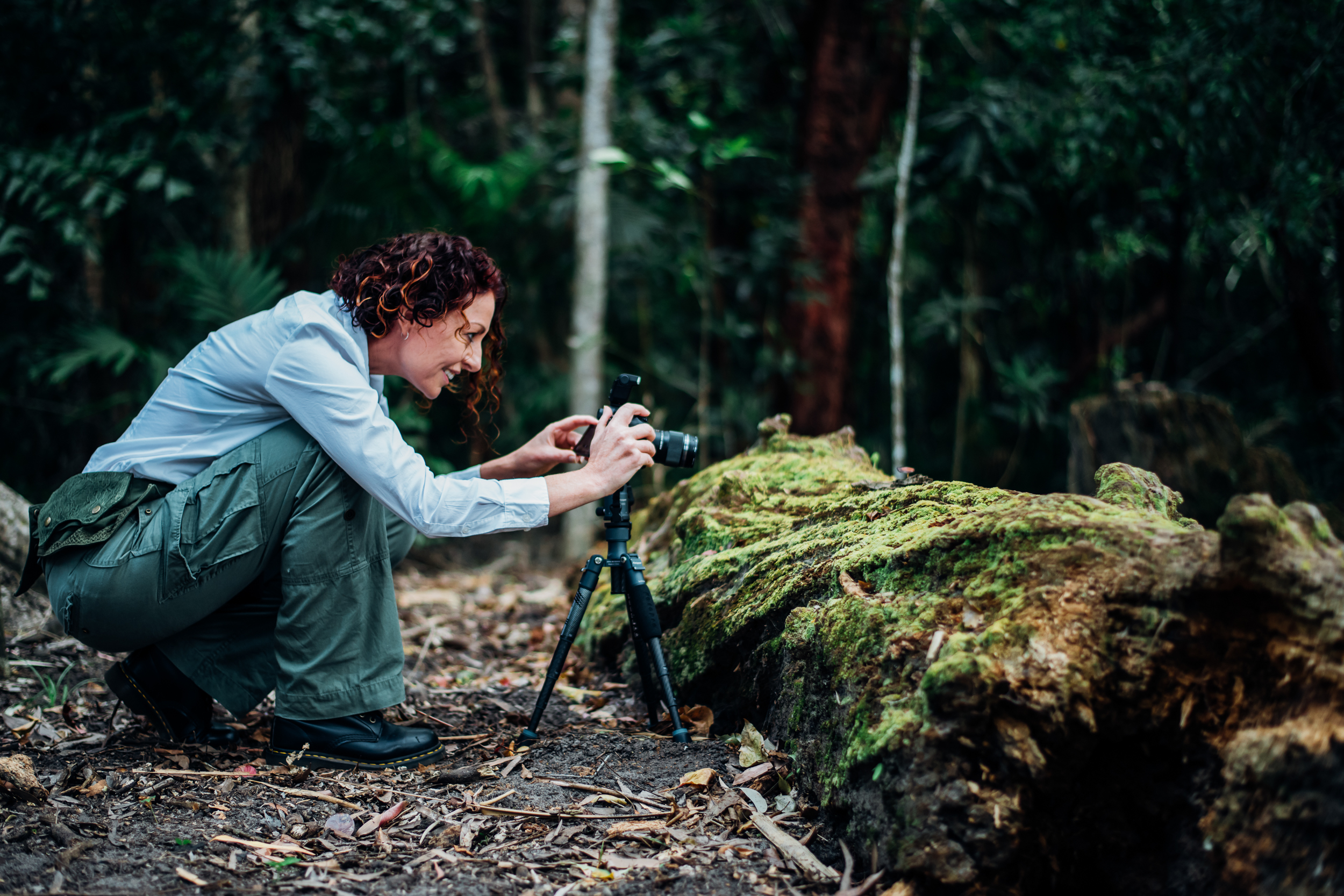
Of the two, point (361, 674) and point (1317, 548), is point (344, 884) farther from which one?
point (1317, 548)

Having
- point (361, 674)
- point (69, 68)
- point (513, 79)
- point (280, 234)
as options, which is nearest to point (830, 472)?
point (361, 674)

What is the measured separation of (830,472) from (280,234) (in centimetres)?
446

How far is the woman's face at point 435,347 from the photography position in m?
2.40

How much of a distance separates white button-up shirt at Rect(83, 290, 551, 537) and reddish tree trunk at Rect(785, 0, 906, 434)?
4.37m

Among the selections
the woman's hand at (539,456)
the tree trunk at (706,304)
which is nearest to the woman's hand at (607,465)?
the woman's hand at (539,456)

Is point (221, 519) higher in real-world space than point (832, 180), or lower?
lower

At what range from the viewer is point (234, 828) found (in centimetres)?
200

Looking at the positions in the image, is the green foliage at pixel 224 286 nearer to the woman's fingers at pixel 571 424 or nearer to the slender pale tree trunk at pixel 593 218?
the slender pale tree trunk at pixel 593 218

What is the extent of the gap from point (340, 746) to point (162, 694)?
22.3 inches

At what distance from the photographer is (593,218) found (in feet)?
18.7

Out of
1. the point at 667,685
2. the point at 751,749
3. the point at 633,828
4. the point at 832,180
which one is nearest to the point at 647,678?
the point at 667,685

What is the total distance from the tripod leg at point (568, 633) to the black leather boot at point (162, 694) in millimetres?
933

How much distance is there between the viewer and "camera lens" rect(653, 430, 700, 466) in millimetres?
2395

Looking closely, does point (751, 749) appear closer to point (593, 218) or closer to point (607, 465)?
point (607, 465)
